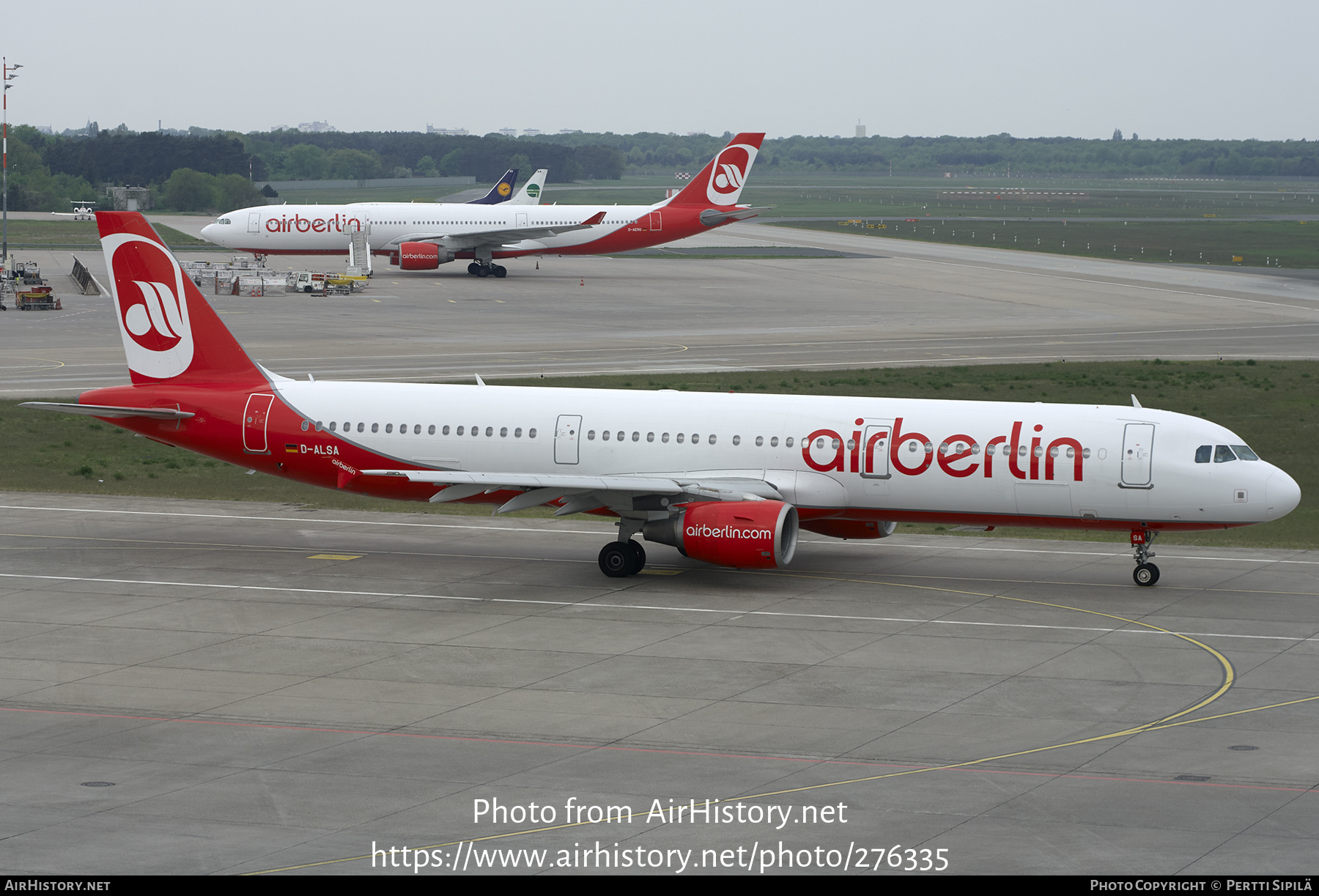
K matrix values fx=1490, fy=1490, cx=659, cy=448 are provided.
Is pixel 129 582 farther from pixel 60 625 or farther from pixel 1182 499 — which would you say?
pixel 1182 499

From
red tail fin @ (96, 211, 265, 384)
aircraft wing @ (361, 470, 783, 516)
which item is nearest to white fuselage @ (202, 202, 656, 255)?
red tail fin @ (96, 211, 265, 384)

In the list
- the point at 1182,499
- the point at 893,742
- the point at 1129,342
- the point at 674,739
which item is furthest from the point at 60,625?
the point at 1129,342

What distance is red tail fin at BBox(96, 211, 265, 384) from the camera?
36000mm

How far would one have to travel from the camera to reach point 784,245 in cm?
14400

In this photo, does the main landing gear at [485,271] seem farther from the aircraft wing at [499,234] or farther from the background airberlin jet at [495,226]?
the aircraft wing at [499,234]

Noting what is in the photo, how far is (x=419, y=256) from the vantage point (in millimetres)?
107750

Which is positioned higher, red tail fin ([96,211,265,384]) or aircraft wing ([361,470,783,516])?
red tail fin ([96,211,265,384])

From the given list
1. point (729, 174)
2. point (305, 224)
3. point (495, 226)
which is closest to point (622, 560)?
point (729, 174)

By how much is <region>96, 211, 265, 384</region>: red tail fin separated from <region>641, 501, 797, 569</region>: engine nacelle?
1180 centimetres

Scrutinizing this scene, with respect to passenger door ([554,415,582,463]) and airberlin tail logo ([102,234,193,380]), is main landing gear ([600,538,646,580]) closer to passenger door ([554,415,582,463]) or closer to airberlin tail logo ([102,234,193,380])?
passenger door ([554,415,582,463])

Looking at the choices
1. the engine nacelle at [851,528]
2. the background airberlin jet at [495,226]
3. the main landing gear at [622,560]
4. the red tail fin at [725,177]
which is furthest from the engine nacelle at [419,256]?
the engine nacelle at [851,528]

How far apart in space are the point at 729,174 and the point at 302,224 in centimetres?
3091

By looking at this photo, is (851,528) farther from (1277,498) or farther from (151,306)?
(151,306)

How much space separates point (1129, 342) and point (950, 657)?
5494 centimetres
